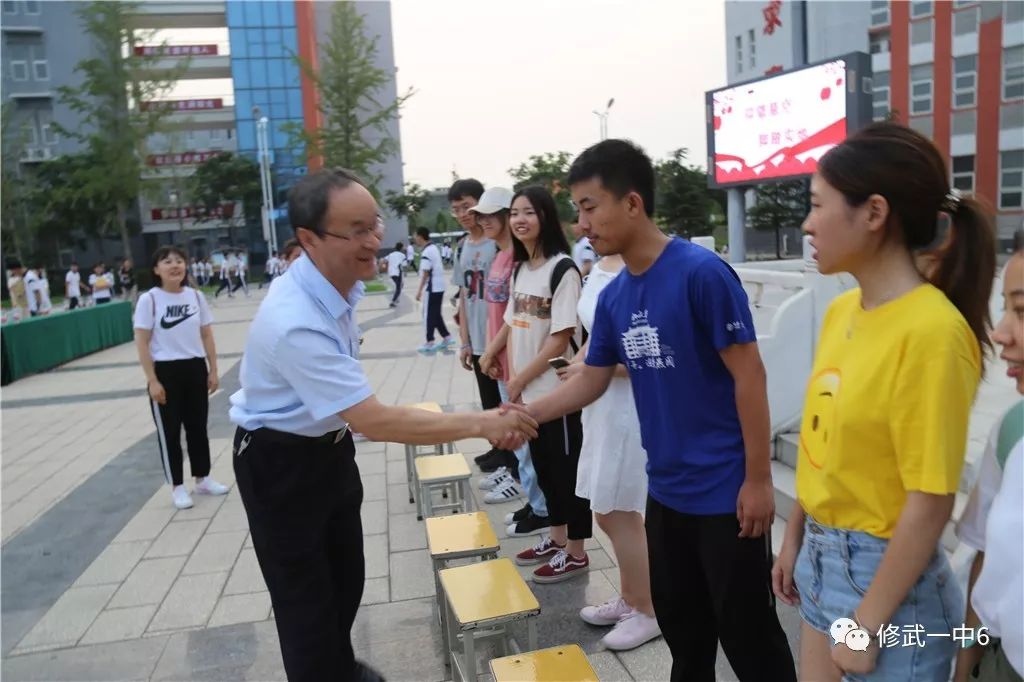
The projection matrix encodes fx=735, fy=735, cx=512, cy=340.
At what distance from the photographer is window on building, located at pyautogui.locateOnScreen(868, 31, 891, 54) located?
33.6 meters

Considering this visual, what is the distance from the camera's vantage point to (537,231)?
3.60m

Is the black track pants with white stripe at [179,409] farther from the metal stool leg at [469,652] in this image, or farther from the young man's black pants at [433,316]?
the young man's black pants at [433,316]

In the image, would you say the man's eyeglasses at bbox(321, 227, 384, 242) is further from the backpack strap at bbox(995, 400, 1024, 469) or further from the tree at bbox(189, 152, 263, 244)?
the tree at bbox(189, 152, 263, 244)

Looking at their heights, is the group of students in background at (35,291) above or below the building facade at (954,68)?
below

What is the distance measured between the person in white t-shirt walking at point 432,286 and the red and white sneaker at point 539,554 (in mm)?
6771

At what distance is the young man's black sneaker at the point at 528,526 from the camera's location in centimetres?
423

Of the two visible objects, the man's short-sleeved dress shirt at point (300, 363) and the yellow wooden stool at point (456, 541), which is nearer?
the man's short-sleeved dress shirt at point (300, 363)

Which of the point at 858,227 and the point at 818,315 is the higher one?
the point at 858,227

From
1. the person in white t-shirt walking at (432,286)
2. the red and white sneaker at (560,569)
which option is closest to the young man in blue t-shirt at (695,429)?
the red and white sneaker at (560,569)

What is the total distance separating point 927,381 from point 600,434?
166 cm

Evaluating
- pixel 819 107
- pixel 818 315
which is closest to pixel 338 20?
pixel 819 107

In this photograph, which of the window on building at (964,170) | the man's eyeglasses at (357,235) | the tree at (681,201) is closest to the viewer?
the man's eyeglasses at (357,235)

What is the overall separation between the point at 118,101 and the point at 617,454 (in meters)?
33.8

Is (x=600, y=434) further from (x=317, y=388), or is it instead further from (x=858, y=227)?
(x=858, y=227)
